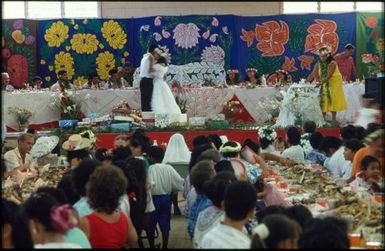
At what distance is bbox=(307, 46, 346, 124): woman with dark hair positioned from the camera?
12086 millimetres

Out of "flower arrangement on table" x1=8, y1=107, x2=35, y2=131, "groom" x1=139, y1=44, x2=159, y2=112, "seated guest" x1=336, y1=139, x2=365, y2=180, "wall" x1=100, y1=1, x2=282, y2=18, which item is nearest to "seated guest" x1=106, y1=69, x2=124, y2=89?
"groom" x1=139, y1=44, x2=159, y2=112

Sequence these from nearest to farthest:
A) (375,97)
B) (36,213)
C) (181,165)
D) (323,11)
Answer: (36,213), (181,165), (375,97), (323,11)

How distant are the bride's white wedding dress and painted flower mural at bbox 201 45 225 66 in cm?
453

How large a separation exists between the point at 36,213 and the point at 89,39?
14152 mm

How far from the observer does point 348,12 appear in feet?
56.0

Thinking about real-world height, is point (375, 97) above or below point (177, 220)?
above

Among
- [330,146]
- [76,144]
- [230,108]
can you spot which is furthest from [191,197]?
[230,108]

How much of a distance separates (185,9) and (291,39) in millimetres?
3002

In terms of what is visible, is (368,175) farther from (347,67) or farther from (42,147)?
(347,67)

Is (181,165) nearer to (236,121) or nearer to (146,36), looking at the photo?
(236,121)

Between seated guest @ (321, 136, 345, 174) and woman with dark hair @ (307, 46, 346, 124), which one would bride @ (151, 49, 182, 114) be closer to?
woman with dark hair @ (307, 46, 346, 124)

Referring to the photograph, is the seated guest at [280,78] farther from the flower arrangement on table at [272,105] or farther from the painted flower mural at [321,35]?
the painted flower mural at [321,35]

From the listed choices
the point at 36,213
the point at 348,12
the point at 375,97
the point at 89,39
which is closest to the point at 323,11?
the point at 348,12

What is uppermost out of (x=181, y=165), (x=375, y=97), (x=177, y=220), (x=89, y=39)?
(x=89, y=39)
